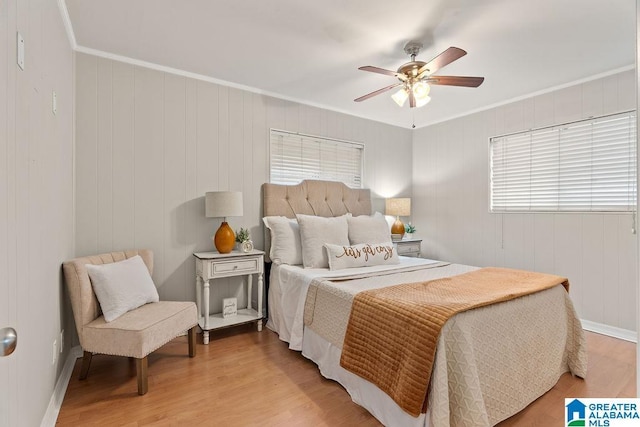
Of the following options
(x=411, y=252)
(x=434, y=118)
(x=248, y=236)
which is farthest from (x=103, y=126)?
(x=434, y=118)

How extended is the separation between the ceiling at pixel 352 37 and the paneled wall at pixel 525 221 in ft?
1.11

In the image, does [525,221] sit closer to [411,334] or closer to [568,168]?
[568,168]

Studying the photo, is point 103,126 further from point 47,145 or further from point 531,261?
point 531,261

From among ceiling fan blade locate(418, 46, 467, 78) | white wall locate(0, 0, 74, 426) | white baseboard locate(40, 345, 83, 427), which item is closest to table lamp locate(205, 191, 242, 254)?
white wall locate(0, 0, 74, 426)

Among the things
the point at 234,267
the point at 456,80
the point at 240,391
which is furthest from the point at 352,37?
the point at 240,391

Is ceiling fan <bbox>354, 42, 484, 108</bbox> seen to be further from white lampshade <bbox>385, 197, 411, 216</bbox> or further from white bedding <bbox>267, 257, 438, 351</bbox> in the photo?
white lampshade <bbox>385, 197, 411, 216</bbox>

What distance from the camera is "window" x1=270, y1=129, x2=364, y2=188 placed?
12.1 ft

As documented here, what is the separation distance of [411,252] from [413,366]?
9.26 feet

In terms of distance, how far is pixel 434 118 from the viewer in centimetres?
451

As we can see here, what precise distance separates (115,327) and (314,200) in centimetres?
232

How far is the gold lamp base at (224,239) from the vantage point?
2.99m

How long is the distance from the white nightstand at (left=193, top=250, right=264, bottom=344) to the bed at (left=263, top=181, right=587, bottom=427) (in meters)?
0.19

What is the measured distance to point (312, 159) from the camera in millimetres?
3943

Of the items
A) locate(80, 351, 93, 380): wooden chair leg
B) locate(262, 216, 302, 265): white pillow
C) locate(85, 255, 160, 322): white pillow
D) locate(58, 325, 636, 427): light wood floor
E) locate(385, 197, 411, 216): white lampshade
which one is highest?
locate(385, 197, 411, 216): white lampshade
